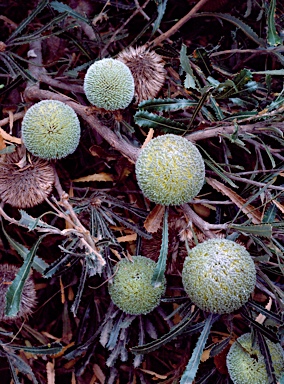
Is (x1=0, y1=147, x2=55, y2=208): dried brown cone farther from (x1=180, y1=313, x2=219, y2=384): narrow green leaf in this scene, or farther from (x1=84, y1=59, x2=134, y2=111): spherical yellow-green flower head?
(x1=180, y1=313, x2=219, y2=384): narrow green leaf

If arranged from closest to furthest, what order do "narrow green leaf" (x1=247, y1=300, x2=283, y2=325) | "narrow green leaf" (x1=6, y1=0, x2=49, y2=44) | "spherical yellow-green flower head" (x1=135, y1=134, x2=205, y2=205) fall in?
"spherical yellow-green flower head" (x1=135, y1=134, x2=205, y2=205) → "narrow green leaf" (x1=247, y1=300, x2=283, y2=325) → "narrow green leaf" (x1=6, y1=0, x2=49, y2=44)

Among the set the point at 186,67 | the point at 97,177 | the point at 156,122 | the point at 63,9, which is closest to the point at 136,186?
the point at 97,177

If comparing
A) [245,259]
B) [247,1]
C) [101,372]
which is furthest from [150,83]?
[101,372]

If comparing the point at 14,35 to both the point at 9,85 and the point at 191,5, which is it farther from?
the point at 191,5

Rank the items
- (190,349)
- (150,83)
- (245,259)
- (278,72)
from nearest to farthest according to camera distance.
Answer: (245,259)
(278,72)
(150,83)
(190,349)

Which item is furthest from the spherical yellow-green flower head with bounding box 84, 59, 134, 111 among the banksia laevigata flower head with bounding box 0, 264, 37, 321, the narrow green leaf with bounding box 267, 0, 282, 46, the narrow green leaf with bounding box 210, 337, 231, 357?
the narrow green leaf with bounding box 210, 337, 231, 357

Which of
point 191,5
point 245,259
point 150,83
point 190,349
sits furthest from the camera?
point 191,5

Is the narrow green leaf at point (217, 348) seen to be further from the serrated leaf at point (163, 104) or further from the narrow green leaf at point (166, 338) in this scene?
the serrated leaf at point (163, 104)
